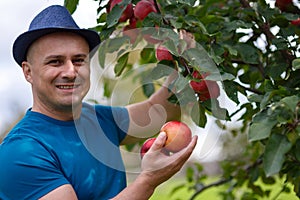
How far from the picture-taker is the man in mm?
1726

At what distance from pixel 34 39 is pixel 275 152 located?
34.1 inches

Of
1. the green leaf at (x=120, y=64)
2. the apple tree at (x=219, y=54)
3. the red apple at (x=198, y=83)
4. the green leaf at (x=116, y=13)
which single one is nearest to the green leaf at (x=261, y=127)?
the apple tree at (x=219, y=54)

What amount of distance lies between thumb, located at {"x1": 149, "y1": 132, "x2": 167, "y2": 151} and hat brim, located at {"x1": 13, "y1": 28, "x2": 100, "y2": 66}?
1.56 ft

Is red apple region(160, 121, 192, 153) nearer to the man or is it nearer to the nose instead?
the man

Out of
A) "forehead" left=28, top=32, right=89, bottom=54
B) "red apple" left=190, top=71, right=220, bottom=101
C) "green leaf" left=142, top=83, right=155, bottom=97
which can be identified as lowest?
"green leaf" left=142, top=83, right=155, bottom=97

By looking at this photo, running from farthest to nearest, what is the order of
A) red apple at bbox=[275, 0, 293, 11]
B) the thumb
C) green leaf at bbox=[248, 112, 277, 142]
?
1. red apple at bbox=[275, 0, 293, 11]
2. the thumb
3. green leaf at bbox=[248, 112, 277, 142]

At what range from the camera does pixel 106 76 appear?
2.05 meters

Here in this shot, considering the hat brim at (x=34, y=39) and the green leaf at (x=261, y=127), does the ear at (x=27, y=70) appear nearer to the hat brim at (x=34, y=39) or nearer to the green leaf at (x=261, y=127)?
the hat brim at (x=34, y=39)

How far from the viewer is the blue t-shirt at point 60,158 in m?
1.76

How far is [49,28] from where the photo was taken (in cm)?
188

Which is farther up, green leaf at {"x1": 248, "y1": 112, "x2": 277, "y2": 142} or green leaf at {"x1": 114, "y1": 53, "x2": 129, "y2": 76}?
green leaf at {"x1": 248, "y1": 112, "x2": 277, "y2": 142}

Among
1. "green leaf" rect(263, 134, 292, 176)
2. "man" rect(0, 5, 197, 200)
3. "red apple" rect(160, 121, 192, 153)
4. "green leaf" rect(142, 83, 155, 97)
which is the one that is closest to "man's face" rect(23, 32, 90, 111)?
"man" rect(0, 5, 197, 200)

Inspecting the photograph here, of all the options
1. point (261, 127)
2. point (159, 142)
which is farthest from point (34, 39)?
point (261, 127)

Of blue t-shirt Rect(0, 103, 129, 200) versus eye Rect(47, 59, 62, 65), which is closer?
blue t-shirt Rect(0, 103, 129, 200)
